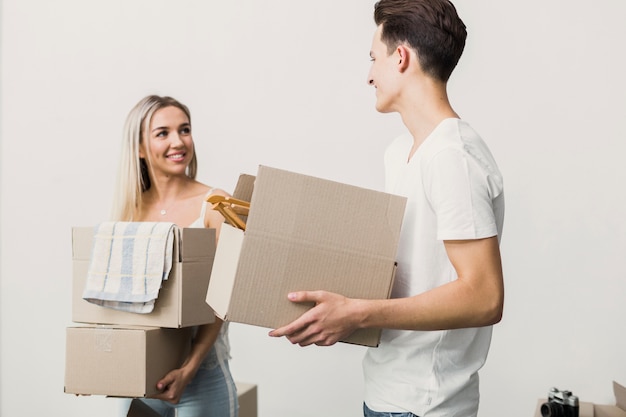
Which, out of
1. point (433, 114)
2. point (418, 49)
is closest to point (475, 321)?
point (433, 114)

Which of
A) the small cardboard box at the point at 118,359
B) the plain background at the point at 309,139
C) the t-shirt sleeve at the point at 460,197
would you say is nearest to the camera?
the t-shirt sleeve at the point at 460,197

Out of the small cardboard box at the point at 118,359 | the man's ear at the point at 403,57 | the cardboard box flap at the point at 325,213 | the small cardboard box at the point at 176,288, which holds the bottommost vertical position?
the small cardboard box at the point at 118,359

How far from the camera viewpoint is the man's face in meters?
1.21

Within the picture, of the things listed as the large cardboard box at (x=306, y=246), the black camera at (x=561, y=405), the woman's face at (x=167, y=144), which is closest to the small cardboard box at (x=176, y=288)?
the woman's face at (x=167, y=144)

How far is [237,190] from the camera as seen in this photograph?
1.37 metres

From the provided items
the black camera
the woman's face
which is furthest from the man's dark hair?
the black camera

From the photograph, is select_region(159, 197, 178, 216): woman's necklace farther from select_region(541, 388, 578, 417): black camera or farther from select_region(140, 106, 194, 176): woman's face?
select_region(541, 388, 578, 417): black camera

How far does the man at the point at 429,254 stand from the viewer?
1064mm

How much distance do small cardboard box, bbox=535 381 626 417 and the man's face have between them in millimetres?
1631

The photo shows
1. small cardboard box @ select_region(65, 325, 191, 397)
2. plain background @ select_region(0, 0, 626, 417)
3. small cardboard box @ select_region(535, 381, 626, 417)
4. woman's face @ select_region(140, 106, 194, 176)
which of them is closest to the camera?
small cardboard box @ select_region(65, 325, 191, 397)

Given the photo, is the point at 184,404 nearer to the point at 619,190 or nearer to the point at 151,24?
the point at 619,190

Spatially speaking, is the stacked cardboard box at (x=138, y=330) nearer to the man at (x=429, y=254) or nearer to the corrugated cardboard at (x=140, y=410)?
the corrugated cardboard at (x=140, y=410)

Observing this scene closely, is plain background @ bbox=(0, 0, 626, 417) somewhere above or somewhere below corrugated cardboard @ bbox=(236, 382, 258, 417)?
above

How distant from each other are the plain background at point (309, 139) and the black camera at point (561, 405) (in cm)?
37
